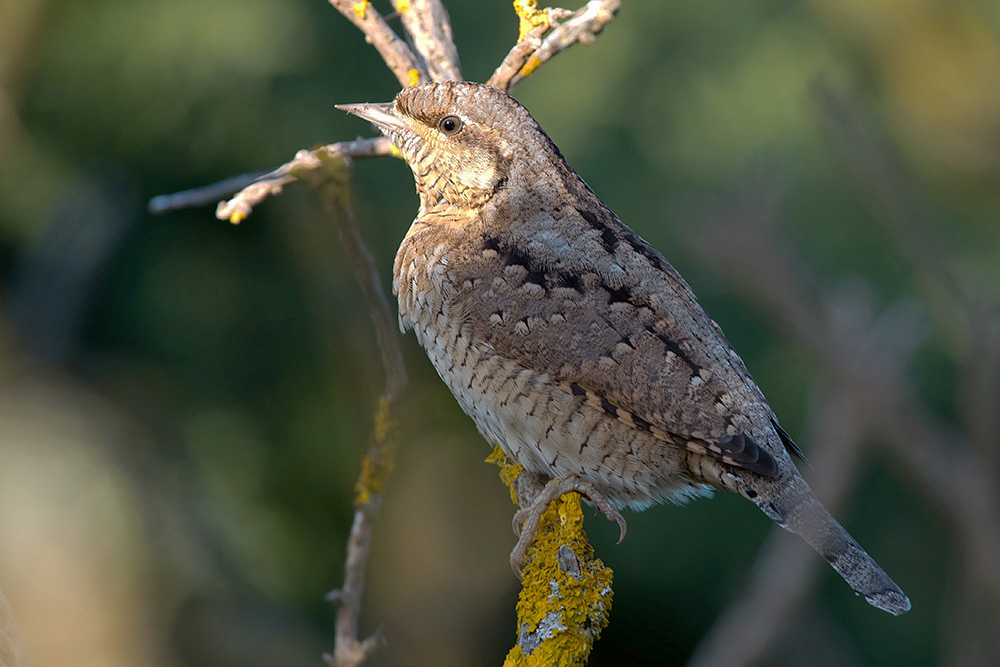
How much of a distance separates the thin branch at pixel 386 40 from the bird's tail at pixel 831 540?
161 cm

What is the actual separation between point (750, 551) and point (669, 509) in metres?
0.46

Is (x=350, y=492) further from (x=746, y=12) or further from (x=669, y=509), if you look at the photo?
(x=746, y=12)

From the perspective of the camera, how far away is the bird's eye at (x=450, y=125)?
2.58m

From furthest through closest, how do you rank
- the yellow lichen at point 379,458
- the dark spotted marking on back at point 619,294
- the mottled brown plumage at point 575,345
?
the dark spotted marking on back at point 619,294 < the mottled brown plumage at point 575,345 < the yellow lichen at point 379,458

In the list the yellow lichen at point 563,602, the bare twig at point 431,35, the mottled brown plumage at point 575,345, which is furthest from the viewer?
the bare twig at point 431,35

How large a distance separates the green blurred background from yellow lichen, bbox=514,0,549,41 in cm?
209

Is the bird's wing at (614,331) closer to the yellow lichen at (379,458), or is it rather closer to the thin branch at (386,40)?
the yellow lichen at (379,458)

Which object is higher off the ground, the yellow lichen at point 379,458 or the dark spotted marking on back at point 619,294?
the dark spotted marking on back at point 619,294

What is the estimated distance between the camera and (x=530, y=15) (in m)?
2.50

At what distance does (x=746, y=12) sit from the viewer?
532cm

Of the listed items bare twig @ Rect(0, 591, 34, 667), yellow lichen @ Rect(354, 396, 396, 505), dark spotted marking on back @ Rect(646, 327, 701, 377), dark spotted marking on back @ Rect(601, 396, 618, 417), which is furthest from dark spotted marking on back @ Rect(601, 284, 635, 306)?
bare twig @ Rect(0, 591, 34, 667)

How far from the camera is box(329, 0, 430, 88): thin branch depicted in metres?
2.57

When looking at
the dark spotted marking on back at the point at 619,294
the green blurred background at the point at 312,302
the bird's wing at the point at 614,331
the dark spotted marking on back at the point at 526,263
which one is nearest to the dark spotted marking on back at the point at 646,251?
the bird's wing at the point at 614,331

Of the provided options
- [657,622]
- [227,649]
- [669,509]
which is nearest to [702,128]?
[669,509]
